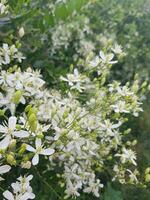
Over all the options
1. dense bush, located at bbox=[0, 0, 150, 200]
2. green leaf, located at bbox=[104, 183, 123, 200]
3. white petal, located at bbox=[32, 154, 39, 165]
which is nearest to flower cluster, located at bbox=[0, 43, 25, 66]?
dense bush, located at bbox=[0, 0, 150, 200]

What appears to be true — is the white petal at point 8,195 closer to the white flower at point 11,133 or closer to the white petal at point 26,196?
the white petal at point 26,196

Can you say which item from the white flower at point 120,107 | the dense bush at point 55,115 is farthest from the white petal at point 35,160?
the white flower at point 120,107

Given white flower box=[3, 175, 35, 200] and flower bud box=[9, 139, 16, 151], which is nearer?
flower bud box=[9, 139, 16, 151]

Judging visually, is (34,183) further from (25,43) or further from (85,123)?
(25,43)

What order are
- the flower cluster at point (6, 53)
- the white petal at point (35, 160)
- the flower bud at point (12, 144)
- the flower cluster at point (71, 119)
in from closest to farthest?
the flower bud at point (12, 144) < the white petal at point (35, 160) < the flower cluster at point (71, 119) < the flower cluster at point (6, 53)

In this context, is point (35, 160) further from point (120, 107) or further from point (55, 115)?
point (120, 107)

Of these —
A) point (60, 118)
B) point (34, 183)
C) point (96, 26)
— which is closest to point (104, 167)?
point (34, 183)

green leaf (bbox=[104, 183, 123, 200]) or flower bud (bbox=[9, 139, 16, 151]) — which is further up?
green leaf (bbox=[104, 183, 123, 200])

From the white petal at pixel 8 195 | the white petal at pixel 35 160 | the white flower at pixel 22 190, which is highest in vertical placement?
the white petal at pixel 35 160

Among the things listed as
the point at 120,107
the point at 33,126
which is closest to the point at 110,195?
the point at 120,107

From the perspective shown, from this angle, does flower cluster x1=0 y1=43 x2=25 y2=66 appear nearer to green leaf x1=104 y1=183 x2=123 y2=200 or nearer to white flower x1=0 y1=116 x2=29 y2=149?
white flower x1=0 y1=116 x2=29 y2=149

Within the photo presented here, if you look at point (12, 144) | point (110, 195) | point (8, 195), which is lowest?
point (8, 195)
